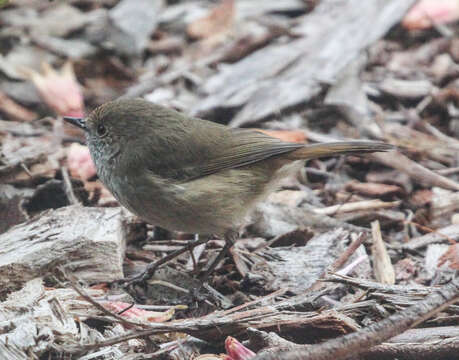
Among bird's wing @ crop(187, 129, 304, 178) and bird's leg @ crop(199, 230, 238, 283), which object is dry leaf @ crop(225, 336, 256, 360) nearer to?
bird's leg @ crop(199, 230, 238, 283)

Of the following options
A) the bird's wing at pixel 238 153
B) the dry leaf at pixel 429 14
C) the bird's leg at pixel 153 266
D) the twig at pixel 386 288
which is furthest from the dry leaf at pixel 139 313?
the dry leaf at pixel 429 14

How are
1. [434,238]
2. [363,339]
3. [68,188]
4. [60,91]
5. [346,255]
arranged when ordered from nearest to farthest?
[363,339], [346,255], [434,238], [68,188], [60,91]

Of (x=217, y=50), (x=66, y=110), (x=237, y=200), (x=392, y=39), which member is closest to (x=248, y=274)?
(x=237, y=200)

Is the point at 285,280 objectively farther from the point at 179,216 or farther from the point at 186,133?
the point at 186,133

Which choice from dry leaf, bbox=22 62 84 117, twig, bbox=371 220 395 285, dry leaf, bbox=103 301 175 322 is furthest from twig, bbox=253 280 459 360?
dry leaf, bbox=22 62 84 117

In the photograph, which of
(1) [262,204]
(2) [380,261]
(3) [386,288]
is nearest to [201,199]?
(1) [262,204]

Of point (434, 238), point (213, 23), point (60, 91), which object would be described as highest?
point (213, 23)

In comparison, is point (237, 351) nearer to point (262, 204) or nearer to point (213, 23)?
point (262, 204)
